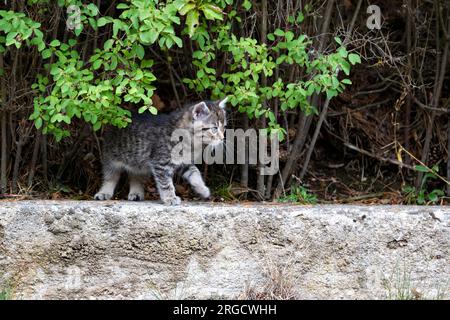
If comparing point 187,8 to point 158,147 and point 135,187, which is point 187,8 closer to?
point 158,147

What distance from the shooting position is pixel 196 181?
612 centimetres

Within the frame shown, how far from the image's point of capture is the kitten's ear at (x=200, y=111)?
19.2 feet

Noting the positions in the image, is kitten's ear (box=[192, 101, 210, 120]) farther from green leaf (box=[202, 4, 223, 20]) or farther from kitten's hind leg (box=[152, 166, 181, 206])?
green leaf (box=[202, 4, 223, 20])

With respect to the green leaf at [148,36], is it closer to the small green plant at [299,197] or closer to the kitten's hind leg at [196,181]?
the kitten's hind leg at [196,181]

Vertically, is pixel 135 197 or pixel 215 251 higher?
pixel 135 197

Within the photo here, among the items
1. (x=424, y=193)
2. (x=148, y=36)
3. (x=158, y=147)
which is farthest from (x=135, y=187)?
(x=424, y=193)

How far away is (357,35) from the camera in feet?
20.8

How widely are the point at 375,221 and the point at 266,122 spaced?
1406mm

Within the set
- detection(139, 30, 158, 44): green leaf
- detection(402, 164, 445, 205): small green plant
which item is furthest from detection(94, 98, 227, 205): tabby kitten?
detection(402, 164, 445, 205): small green plant

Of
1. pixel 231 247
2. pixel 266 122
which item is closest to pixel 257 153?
pixel 266 122

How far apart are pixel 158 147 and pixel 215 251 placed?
1127 millimetres

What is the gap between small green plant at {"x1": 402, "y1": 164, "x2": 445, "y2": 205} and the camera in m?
6.30

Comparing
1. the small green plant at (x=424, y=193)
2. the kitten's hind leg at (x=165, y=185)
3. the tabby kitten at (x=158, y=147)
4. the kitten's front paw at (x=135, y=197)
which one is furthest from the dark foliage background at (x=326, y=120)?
the kitten's hind leg at (x=165, y=185)
